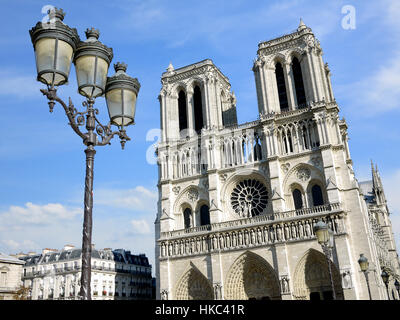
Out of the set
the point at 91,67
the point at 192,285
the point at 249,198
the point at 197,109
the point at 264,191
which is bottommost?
the point at 192,285

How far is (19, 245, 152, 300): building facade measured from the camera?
39969mm

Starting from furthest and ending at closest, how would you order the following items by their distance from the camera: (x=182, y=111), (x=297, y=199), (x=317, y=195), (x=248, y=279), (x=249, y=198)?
(x=182, y=111) → (x=249, y=198) → (x=297, y=199) → (x=317, y=195) → (x=248, y=279)

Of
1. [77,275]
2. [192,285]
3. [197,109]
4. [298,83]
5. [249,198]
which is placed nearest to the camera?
[192,285]

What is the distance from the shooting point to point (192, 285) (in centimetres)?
2942

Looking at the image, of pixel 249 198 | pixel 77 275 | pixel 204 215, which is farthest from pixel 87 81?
pixel 77 275

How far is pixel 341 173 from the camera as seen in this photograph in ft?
90.6

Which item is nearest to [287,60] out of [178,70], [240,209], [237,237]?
[178,70]

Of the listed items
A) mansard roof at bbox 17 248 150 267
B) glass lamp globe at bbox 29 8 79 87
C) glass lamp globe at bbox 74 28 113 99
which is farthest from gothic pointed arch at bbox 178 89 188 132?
glass lamp globe at bbox 29 8 79 87

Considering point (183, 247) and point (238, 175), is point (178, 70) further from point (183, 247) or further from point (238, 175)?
point (183, 247)

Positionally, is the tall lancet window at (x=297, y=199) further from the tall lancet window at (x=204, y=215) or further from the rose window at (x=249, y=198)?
the tall lancet window at (x=204, y=215)

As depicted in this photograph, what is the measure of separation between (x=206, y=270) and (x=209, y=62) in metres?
17.0

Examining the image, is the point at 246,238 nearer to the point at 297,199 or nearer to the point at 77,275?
the point at 297,199

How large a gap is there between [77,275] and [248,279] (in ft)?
62.6

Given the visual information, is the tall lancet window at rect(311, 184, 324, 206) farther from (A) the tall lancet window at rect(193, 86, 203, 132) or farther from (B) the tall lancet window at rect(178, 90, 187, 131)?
(B) the tall lancet window at rect(178, 90, 187, 131)
